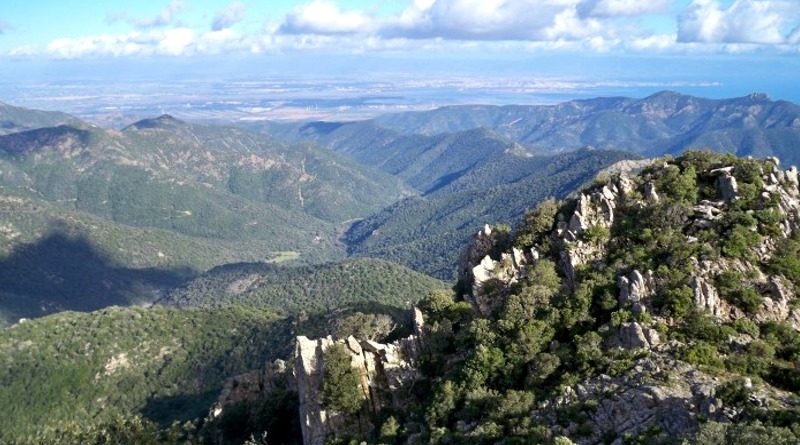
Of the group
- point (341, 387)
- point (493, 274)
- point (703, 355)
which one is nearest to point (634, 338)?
point (703, 355)

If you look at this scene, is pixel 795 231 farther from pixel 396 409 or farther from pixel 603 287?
pixel 396 409

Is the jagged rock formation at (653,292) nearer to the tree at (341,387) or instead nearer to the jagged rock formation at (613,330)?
the jagged rock formation at (613,330)

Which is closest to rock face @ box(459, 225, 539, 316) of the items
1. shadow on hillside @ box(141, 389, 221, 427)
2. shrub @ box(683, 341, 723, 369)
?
shrub @ box(683, 341, 723, 369)

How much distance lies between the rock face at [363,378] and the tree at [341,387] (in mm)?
632

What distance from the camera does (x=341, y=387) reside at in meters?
47.9

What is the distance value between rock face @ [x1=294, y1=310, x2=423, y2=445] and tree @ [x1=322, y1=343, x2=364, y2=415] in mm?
632

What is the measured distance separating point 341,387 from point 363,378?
262cm

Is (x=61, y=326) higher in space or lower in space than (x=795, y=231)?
lower

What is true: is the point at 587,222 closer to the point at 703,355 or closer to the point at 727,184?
the point at 727,184

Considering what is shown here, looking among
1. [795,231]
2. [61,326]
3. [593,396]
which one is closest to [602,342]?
[593,396]

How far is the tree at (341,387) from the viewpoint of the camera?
1877 inches

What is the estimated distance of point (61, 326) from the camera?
493ft

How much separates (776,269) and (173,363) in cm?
12099

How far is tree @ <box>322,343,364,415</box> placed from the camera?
47688 mm
